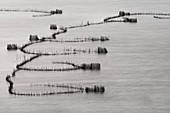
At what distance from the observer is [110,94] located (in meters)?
49.2

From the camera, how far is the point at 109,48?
67.2 meters

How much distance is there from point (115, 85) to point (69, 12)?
151ft

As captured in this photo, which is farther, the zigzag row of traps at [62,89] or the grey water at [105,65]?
the zigzag row of traps at [62,89]

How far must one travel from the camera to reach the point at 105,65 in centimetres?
5897

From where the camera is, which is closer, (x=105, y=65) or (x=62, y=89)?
(x=62, y=89)

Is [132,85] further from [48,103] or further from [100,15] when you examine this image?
[100,15]

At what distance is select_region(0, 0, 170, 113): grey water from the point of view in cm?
4672

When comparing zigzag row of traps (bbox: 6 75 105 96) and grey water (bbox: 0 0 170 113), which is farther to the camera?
zigzag row of traps (bbox: 6 75 105 96)

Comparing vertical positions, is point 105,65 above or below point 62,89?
above

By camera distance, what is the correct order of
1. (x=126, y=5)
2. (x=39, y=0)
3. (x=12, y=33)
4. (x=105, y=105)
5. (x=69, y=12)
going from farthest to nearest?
1. (x=39, y=0)
2. (x=126, y=5)
3. (x=69, y=12)
4. (x=12, y=33)
5. (x=105, y=105)

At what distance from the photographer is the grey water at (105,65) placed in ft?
153

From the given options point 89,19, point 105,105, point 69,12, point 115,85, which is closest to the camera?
point 105,105

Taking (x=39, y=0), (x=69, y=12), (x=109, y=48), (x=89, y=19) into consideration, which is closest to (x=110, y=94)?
(x=109, y=48)

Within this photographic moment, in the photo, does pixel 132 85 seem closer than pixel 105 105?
No
